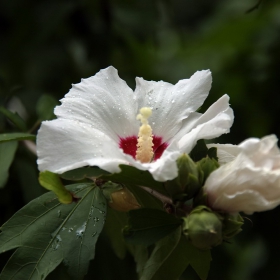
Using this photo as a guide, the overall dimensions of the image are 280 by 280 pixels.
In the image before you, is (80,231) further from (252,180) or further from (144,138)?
(252,180)

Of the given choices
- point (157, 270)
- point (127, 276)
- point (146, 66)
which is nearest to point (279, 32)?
point (146, 66)

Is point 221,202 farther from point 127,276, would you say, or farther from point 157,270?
point 127,276

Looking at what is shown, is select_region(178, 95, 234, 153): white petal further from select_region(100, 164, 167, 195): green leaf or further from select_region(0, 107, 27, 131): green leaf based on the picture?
select_region(0, 107, 27, 131): green leaf

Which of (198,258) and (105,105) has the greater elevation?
(105,105)

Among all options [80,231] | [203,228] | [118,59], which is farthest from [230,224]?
[118,59]

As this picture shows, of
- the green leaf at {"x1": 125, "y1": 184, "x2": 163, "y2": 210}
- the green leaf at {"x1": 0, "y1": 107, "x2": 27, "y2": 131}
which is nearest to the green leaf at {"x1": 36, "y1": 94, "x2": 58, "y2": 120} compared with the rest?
the green leaf at {"x1": 0, "y1": 107, "x2": 27, "y2": 131}

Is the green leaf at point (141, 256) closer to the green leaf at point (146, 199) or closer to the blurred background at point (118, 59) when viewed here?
the green leaf at point (146, 199)
